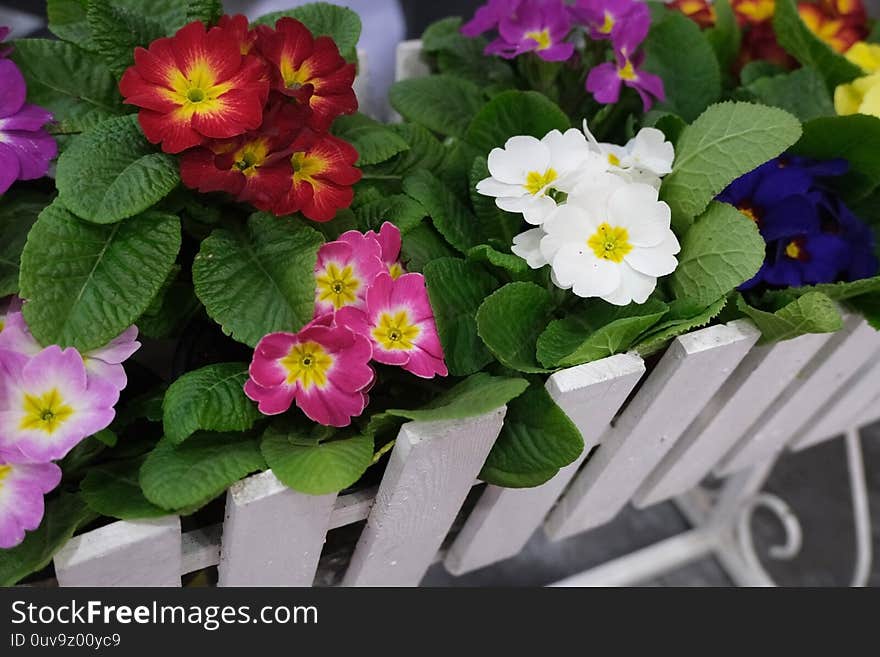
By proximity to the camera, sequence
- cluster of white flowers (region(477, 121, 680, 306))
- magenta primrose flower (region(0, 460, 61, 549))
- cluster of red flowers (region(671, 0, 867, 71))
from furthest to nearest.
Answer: cluster of red flowers (region(671, 0, 867, 71)), cluster of white flowers (region(477, 121, 680, 306)), magenta primrose flower (region(0, 460, 61, 549))

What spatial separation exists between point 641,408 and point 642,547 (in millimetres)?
919

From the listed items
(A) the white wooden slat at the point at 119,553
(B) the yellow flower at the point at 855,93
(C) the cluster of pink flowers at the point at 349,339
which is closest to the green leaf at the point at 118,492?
(A) the white wooden slat at the point at 119,553

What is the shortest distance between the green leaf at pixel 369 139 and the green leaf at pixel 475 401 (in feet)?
0.74

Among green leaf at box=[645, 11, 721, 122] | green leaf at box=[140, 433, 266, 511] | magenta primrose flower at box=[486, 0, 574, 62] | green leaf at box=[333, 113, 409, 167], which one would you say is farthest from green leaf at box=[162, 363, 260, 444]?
green leaf at box=[645, 11, 721, 122]

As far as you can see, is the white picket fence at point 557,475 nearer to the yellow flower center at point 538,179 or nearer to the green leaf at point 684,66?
the yellow flower center at point 538,179

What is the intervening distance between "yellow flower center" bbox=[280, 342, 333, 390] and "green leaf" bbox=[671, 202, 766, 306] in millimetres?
306

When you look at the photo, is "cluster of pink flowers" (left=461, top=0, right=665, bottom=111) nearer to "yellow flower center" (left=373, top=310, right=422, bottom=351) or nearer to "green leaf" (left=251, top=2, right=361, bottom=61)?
"green leaf" (left=251, top=2, right=361, bottom=61)

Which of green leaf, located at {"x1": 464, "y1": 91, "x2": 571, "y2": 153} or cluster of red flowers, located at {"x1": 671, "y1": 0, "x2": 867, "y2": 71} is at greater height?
cluster of red flowers, located at {"x1": 671, "y1": 0, "x2": 867, "y2": 71}

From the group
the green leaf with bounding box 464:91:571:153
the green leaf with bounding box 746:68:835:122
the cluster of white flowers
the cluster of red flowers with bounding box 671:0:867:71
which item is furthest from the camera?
the cluster of red flowers with bounding box 671:0:867:71

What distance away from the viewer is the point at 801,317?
0.68m

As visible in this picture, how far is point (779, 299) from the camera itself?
74 cm

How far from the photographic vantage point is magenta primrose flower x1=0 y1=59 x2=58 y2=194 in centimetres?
63

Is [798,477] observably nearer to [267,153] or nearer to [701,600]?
[701,600]

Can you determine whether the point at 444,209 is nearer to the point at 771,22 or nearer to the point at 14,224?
the point at 14,224
